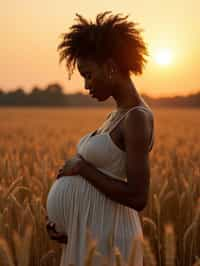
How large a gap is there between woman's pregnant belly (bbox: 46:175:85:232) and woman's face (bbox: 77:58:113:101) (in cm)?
27

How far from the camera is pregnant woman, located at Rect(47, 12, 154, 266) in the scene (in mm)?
1523

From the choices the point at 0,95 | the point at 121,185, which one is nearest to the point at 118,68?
the point at 121,185

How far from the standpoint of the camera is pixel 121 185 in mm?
1527

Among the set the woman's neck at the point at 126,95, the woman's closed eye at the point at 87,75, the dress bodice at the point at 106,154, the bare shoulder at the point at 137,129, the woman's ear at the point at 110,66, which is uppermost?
the woman's ear at the point at 110,66

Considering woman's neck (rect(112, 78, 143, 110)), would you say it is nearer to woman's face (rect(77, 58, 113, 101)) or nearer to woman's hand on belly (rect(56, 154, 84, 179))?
woman's face (rect(77, 58, 113, 101))

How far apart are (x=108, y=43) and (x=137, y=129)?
0.29 meters

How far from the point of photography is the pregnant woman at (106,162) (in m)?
1.52

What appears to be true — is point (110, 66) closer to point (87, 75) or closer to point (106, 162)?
point (87, 75)

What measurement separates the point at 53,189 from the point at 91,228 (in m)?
0.20

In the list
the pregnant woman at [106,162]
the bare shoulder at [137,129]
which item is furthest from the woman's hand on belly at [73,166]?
the bare shoulder at [137,129]

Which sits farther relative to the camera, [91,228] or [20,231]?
[20,231]

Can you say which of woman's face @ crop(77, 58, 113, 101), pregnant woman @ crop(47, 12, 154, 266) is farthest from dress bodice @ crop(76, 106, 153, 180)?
woman's face @ crop(77, 58, 113, 101)

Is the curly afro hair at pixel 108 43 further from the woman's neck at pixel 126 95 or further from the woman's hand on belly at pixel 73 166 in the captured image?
the woman's hand on belly at pixel 73 166

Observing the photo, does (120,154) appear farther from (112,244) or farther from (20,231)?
(20,231)
